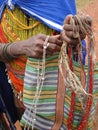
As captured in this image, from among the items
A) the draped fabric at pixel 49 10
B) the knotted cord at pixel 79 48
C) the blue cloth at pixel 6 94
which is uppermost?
the draped fabric at pixel 49 10

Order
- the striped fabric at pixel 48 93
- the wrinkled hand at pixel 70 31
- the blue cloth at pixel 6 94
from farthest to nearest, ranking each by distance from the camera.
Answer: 1. the blue cloth at pixel 6 94
2. the striped fabric at pixel 48 93
3. the wrinkled hand at pixel 70 31

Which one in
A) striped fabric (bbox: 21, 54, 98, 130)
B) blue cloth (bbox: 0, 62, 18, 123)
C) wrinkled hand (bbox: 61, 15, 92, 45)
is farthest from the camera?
blue cloth (bbox: 0, 62, 18, 123)

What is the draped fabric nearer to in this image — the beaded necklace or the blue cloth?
the beaded necklace

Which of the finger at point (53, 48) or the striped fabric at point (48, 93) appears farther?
the striped fabric at point (48, 93)

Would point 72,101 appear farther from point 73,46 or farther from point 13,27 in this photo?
point 13,27

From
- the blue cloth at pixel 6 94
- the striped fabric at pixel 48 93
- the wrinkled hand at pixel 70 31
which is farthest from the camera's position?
the blue cloth at pixel 6 94

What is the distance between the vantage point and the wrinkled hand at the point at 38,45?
67.4 inches

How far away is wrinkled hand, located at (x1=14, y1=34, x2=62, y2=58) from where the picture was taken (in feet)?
5.61

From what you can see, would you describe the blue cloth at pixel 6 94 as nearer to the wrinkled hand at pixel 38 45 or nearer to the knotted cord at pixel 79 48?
the wrinkled hand at pixel 38 45

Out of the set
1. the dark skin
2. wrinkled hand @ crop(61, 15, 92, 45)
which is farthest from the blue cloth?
wrinkled hand @ crop(61, 15, 92, 45)

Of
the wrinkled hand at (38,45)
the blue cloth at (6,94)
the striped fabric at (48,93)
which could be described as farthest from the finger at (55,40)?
the blue cloth at (6,94)

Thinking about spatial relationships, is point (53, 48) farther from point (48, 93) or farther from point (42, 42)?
point (48, 93)

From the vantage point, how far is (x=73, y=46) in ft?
5.71

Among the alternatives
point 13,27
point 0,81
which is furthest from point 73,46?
point 0,81
